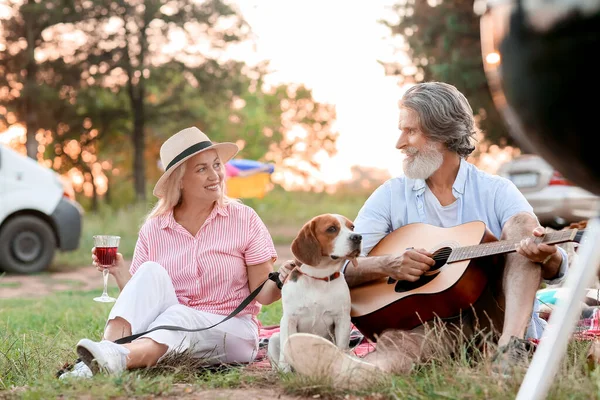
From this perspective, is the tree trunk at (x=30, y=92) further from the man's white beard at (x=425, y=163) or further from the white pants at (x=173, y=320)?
the man's white beard at (x=425, y=163)

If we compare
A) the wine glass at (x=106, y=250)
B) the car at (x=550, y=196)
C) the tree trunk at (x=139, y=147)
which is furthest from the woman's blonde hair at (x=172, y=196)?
the tree trunk at (x=139, y=147)

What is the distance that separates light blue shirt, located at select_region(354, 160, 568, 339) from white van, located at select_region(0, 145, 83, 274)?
7.40 m

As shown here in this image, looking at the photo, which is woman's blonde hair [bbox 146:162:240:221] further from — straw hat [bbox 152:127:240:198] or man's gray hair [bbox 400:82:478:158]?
man's gray hair [bbox 400:82:478:158]

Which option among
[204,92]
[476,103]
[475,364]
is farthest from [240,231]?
[204,92]

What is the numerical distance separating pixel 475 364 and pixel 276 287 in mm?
1201

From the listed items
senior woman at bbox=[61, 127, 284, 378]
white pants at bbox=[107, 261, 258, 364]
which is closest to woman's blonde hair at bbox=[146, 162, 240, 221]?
senior woman at bbox=[61, 127, 284, 378]

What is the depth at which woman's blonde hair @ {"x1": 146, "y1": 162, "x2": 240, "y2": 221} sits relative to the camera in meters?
4.49

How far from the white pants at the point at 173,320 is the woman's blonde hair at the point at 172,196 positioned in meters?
0.47

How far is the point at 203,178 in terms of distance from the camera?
4434 mm

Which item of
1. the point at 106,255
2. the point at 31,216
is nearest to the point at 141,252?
the point at 106,255

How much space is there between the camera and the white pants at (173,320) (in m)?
4.04

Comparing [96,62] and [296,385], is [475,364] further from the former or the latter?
Answer: [96,62]

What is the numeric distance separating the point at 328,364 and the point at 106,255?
1.52 metres

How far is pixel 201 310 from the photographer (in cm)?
434
